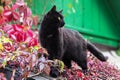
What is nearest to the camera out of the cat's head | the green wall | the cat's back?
the cat's head

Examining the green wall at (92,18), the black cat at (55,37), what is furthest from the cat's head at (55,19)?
the green wall at (92,18)

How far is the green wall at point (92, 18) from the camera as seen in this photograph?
24.5 feet

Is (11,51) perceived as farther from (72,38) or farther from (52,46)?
(72,38)

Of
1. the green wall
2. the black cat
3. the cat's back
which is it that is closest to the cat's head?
the black cat

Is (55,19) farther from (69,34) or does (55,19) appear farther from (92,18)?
(92,18)

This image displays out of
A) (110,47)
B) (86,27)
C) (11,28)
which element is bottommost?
(110,47)

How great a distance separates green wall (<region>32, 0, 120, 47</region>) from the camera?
24.5ft

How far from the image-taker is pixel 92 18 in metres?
8.30

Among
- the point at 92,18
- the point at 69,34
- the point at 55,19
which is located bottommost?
the point at 92,18

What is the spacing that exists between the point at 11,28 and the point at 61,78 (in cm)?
86

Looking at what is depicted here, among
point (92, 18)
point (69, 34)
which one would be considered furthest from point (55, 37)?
point (92, 18)

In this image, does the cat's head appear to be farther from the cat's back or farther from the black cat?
the cat's back

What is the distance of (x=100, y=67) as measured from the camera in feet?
18.5

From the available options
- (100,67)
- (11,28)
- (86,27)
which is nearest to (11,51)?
(11,28)
